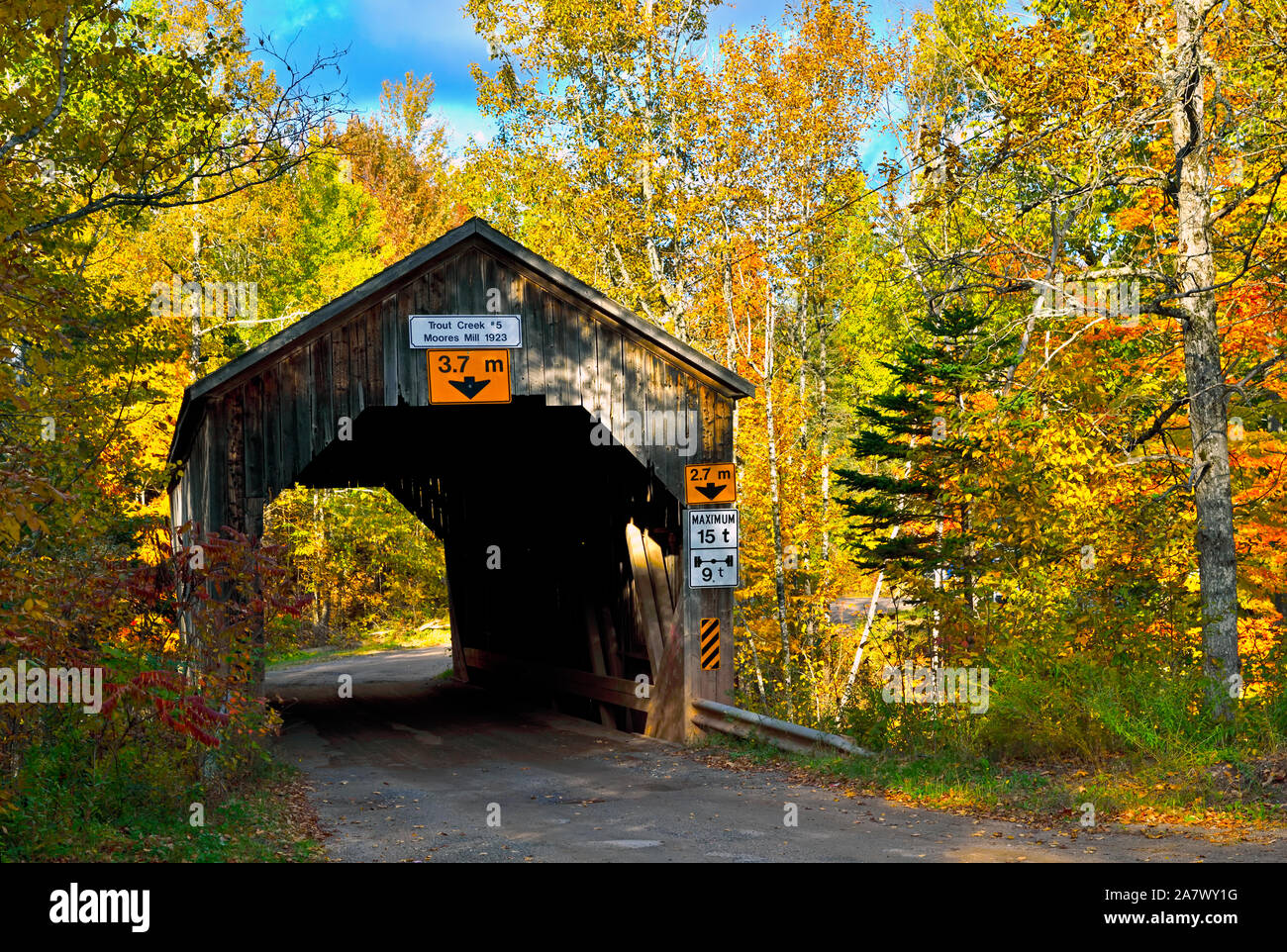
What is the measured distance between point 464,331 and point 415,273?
2.89ft

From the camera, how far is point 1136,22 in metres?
12.0

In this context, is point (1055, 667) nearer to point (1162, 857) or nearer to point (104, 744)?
point (1162, 857)

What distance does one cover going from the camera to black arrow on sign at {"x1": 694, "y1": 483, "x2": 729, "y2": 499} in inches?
568

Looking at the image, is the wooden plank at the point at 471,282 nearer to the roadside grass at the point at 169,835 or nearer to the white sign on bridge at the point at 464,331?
the white sign on bridge at the point at 464,331

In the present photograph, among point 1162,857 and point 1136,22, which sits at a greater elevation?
point 1136,22

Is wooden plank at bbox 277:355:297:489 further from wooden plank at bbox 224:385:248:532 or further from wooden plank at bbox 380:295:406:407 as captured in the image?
wooden plank at bbox 380:295:406:407

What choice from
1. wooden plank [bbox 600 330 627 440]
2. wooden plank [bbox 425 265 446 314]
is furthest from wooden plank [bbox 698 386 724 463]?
wooden plank [bbox 425 265 446 314]

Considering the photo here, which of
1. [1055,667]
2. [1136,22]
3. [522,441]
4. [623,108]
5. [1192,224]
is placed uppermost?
[623,108]

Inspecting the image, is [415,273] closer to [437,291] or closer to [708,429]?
[437,291]

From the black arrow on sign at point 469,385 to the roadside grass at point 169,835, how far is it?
5365mm

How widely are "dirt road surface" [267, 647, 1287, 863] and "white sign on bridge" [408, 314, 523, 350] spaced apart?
502 centimetres
